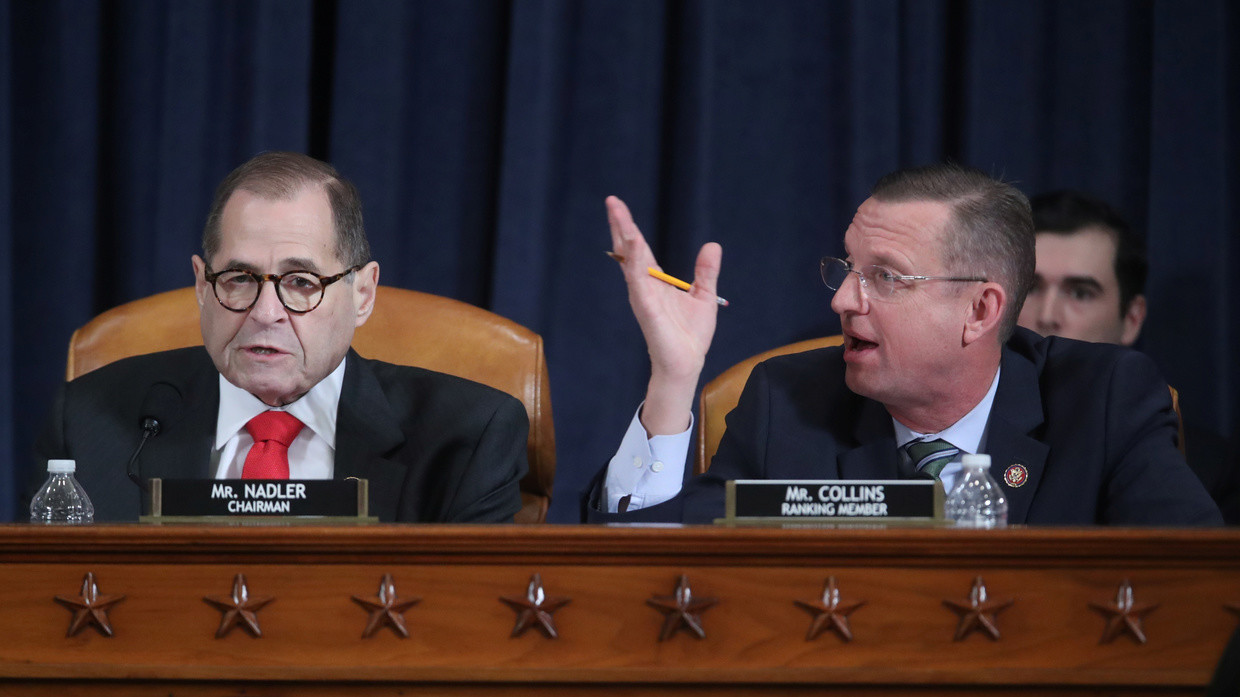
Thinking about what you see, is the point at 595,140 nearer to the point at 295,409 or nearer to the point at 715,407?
the point at 715,407

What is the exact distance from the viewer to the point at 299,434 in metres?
1.96

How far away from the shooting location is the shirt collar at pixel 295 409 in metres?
1.93

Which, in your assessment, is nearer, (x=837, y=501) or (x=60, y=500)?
(x=837, y=501)

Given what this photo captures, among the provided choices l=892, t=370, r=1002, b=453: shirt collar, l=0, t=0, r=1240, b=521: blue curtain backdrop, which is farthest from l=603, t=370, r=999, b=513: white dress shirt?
l=0, t=0, r=1240, b=521: blue curtain backdrop

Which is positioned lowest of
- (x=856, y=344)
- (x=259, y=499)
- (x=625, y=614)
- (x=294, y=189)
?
(x=625, y=614)

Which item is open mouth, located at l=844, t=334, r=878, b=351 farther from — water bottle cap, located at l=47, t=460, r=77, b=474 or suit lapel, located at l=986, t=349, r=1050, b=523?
water bottle cap, located at l=47, t=460, r=77, b=474

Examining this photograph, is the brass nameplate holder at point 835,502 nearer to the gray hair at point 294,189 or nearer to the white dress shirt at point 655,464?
the white dress shirt at point 655,464

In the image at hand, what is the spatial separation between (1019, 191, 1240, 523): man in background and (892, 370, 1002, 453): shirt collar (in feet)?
3.15

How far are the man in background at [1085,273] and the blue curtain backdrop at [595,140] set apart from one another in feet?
0.28

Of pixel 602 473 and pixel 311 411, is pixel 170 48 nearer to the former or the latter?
pixel 311 411

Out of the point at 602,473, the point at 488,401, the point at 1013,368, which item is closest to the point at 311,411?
the point at 488,401

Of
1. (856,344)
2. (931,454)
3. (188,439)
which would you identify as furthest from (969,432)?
(188,439)

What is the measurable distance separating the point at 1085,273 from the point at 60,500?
7.34ft

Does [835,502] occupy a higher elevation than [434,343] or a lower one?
lower
